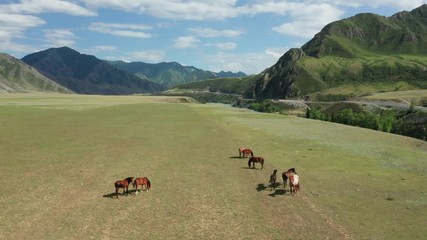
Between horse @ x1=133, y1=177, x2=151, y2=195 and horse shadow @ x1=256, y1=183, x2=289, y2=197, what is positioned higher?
horse @ x1=133, y1=177, x2=151, y2=195

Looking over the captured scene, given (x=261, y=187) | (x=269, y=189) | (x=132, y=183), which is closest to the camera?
(x=132, y=183)

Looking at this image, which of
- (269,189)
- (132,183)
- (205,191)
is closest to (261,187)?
(269,189)

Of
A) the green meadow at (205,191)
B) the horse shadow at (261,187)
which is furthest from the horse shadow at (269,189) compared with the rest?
the green meadow at (205,191)

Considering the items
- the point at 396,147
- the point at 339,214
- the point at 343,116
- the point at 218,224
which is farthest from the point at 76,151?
the point at 343,116

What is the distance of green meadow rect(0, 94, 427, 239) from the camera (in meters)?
22.9

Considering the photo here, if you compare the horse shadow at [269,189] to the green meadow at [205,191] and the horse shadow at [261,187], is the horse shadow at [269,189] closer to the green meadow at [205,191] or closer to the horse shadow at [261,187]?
the horse shadow at [261,187]

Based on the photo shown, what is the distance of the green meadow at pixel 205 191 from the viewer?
2291 cm

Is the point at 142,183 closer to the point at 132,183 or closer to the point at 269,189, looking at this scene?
the point at 132,183

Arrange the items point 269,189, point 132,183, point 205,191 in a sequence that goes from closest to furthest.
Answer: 1. point 205,191
2. point 132,183
3. point 269,189

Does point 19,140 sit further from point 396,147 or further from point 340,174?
point 396,147

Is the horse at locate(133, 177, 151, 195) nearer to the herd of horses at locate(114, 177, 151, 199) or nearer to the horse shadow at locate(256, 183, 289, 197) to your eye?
the herd of horses at locate(114, 177, 151, 199)

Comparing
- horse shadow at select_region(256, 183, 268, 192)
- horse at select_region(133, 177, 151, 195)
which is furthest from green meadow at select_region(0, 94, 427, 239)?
horse at select_region(133, 177, 151, 195)

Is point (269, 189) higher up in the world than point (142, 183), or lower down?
lower down

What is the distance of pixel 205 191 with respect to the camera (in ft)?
100
